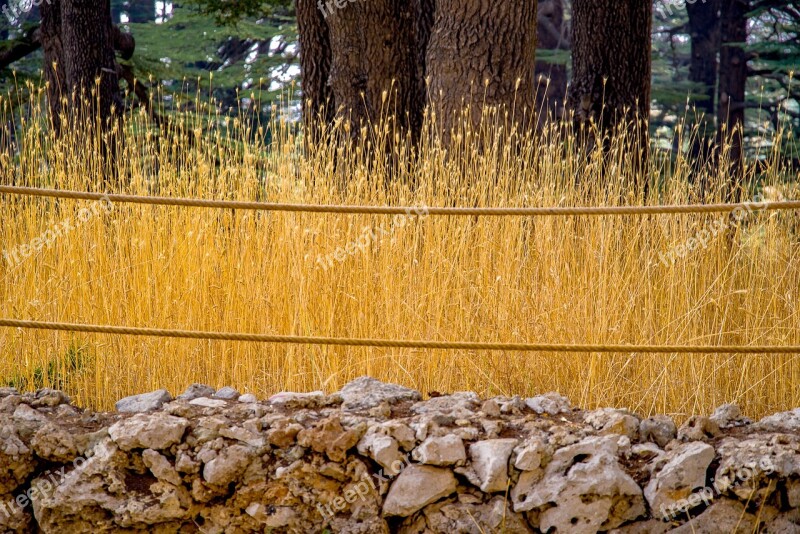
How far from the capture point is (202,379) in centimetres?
283

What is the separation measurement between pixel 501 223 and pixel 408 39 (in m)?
1.96

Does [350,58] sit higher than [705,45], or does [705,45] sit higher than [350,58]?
[705,45]

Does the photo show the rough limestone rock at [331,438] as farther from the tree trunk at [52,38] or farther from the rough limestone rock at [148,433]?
the tree trunk at [52,38]

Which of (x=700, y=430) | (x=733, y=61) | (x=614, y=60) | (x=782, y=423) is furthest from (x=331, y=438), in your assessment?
(x=733, y=61)

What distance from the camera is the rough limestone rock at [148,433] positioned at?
6.81 ft

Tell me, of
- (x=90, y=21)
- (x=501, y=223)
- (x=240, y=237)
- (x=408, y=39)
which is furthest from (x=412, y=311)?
(x=90, y=21)

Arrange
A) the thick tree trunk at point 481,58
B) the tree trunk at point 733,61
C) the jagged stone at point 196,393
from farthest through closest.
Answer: the tree trunk at point 733,61
the thick tree trunk at point 481,58
the jagged stone at point 196,393

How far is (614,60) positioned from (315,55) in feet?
5.46

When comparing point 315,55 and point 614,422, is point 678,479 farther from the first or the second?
point 315,55

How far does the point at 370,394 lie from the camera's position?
92.0 inches

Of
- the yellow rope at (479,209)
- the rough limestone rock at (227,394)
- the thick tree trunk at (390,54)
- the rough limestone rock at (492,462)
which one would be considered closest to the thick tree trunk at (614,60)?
the thick tree trunk at (390,54)

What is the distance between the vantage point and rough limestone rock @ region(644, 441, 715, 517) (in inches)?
77.0

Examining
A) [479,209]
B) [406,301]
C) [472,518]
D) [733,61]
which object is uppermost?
[733,61]

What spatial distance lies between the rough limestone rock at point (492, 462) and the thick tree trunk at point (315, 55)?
10.0ft
